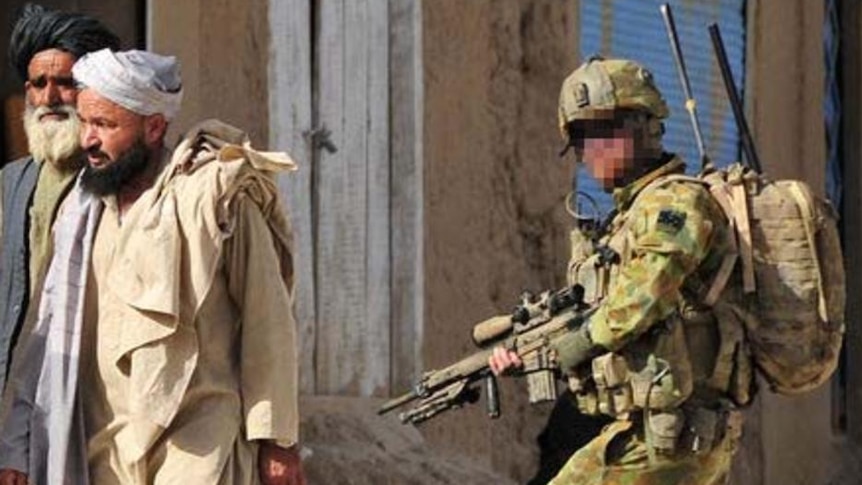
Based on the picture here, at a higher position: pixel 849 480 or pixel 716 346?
pixel 716 346

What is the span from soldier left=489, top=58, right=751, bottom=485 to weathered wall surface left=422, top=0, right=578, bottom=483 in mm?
2374

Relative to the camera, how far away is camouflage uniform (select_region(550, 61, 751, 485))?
6441mm

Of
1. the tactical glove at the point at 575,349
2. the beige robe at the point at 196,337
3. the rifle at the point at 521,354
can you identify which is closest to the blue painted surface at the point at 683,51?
the rifle at the point at 521,354

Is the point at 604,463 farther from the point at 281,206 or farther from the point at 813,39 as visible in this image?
the point at 813,39

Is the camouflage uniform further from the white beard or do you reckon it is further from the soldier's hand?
the white beard

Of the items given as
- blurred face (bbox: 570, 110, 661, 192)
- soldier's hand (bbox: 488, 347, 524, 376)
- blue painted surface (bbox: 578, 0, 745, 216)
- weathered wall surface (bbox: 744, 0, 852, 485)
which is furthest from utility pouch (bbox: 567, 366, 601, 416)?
weathered wall surface (bbox: 744, 0, 852, 485)

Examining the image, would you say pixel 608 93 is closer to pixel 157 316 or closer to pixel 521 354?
pixel 521 354

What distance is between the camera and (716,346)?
673cm

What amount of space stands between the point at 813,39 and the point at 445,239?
3012mm

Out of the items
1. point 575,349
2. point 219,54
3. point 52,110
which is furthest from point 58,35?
point 219,54

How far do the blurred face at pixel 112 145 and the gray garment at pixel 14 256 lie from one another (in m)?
0.37

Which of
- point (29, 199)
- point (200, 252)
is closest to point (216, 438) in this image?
point (200, 252)

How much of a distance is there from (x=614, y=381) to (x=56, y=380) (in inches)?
62.9

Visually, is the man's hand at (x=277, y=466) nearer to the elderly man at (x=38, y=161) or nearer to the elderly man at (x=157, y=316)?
the elderly man at (x=157, y=316)
